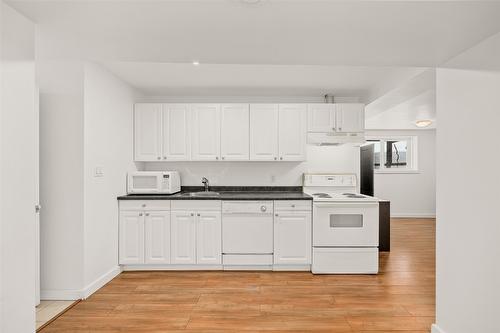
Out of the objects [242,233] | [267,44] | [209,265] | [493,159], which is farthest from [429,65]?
[209,265]

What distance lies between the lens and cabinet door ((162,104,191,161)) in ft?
14.5

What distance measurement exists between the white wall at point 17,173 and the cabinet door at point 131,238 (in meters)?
2.19

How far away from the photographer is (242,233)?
3959mm

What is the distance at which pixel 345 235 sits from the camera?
3873mm

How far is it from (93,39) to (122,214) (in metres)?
2.48

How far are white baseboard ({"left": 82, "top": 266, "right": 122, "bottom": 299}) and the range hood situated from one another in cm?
294

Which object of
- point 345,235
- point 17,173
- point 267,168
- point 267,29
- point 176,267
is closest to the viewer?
point 17,173

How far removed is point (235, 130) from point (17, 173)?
300cm

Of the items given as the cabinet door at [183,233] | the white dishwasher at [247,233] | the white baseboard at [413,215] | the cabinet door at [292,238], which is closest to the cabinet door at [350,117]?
the cabinet door at [292,238]

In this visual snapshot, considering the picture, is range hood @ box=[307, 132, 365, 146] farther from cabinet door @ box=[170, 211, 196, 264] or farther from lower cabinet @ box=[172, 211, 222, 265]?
cabinet door @ box=[170, 211, 196, 264]

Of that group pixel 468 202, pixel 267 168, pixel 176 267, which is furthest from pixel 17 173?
pixel 267 168

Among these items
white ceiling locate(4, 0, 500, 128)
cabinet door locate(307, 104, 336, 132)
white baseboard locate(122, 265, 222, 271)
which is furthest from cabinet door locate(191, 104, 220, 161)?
white ceiling locate(4, 0, 500, 128)

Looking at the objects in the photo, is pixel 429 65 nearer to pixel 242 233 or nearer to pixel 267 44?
pixel 267 44

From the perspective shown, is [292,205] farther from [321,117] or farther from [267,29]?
[267,29]
